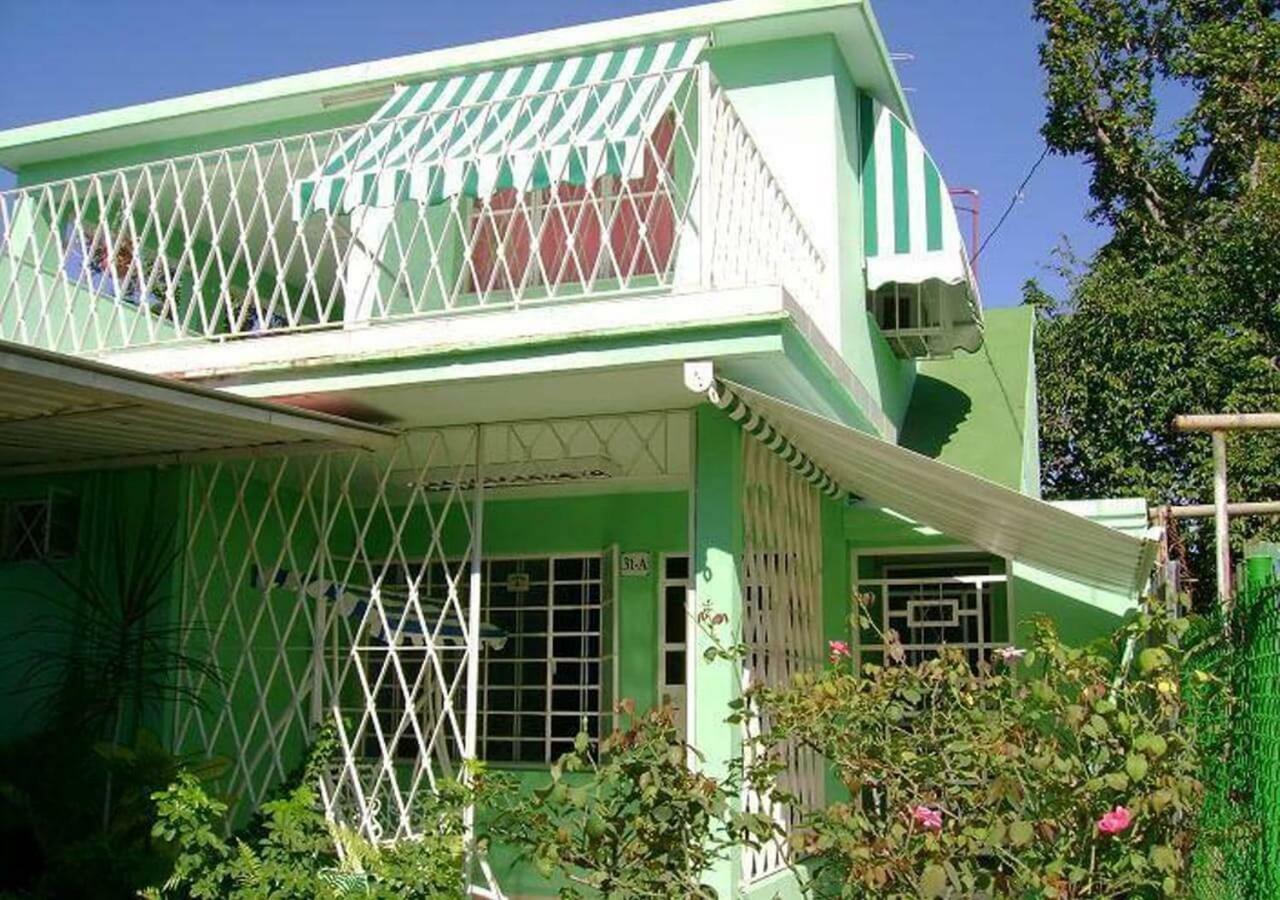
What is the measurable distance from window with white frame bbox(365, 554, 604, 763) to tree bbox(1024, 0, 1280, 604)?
11756 millimetres

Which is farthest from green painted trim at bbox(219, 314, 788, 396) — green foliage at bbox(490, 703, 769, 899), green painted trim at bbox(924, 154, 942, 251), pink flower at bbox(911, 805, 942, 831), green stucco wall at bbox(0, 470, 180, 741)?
green painted trim at bbox(924, 154, 942, 251)

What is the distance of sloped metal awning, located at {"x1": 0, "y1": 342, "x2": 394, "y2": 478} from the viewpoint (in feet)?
20.9

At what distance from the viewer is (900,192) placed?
36.0 feet

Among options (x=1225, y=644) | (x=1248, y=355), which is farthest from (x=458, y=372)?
(x=1248, y=355)

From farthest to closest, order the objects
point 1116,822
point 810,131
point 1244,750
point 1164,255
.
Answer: point 1164,255
point 810,131
point 1244,750
point 1116,822

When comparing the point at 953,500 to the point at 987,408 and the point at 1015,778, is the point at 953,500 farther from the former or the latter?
the point at 987,408

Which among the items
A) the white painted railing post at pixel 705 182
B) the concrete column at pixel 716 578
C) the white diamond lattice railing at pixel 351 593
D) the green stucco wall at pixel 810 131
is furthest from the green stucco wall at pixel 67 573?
the green stucco wall at pixel 810 131

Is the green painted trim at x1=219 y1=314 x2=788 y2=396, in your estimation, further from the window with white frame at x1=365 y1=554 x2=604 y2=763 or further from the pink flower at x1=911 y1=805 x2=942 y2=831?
the window with white frame at x1=365 y1=554 x2=604 y2=763

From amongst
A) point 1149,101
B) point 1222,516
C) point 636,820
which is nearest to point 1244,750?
point 1222,516

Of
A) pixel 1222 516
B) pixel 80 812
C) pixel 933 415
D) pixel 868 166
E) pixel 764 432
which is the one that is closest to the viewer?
pixel 1222 516

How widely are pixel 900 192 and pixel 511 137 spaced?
3.85 meters

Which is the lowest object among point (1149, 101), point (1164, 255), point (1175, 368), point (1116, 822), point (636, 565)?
point (1116, 822)

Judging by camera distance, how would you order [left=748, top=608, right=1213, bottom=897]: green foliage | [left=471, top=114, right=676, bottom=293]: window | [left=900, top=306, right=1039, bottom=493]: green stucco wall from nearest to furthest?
[left=748, top=608, right=1213, bottom=897]: green foliage → [left=471, top=114, right=676, bottom=293]: window → [left=900, top=306, right=1039, bottom=493]: green stucco wall

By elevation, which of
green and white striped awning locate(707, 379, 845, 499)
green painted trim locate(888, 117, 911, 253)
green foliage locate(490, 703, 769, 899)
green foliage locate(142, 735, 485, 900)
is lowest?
green foliage locate(142, 735, 485, 900)
